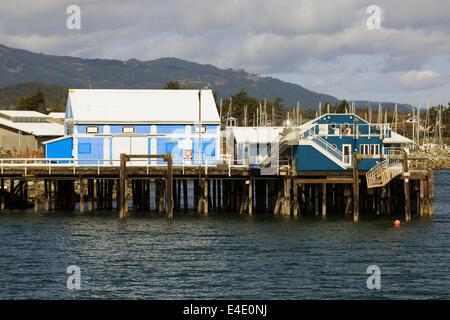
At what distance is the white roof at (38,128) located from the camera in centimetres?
9931

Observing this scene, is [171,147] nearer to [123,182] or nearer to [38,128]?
[123,182]

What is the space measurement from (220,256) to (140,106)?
1155 inches

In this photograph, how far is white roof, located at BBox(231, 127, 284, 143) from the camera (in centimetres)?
7094

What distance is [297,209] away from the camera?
55625mm

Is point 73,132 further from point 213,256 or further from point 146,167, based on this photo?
point 213,256

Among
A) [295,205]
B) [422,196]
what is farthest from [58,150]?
[422,196]

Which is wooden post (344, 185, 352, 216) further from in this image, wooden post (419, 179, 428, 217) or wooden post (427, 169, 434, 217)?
wooden post (427, 169, 434, 217)

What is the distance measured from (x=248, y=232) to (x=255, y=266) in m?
10.4

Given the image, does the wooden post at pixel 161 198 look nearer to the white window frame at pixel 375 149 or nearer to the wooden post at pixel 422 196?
the white window frame at pixel 375 149

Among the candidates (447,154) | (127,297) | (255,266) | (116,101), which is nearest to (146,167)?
(116,101)

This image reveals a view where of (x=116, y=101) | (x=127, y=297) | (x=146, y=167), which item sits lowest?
(x=127, y=297)

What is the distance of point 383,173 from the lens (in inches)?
2147

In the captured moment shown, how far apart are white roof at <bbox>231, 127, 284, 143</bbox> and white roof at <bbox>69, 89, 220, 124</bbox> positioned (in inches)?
209

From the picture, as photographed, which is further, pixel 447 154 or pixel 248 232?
pixel 447 154
